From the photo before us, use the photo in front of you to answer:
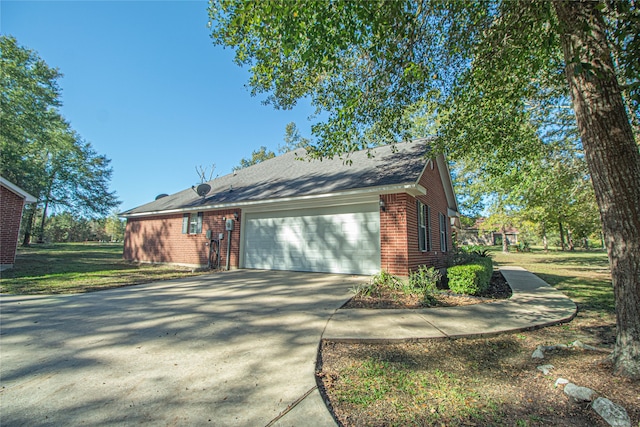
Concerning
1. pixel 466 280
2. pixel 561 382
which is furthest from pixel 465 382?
pixel 466 280

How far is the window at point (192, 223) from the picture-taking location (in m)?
12.0

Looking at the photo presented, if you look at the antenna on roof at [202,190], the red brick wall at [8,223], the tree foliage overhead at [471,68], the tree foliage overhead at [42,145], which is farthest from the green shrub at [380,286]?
the tree foliage overhead at [42,145]

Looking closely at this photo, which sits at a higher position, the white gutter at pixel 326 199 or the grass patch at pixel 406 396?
the white gutter at pixel 326 199

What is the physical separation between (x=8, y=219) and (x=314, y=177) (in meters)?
11.6

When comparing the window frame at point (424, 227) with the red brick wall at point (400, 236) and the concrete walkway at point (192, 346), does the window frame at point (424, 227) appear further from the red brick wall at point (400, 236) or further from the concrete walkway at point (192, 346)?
the concrete walkway at point (192, 346)

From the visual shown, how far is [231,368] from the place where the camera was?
2.80 metres

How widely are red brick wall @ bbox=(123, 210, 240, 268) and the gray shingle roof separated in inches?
24.0

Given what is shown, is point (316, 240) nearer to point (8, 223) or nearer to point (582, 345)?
point (582, 345)

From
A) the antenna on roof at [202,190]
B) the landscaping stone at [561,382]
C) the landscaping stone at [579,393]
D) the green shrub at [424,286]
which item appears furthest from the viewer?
the antenna on roof at [202,190]

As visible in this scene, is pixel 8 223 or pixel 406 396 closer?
pixel 406 396

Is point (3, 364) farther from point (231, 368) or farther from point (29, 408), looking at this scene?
point (231, 368)

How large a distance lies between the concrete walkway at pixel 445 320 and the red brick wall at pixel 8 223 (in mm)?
13103

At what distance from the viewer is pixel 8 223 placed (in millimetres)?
10234

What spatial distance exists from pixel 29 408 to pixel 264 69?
517 cm
